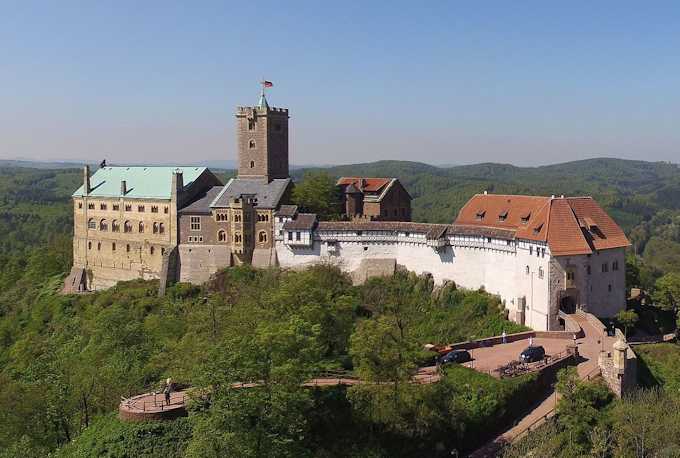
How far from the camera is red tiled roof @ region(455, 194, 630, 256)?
51.1 meters

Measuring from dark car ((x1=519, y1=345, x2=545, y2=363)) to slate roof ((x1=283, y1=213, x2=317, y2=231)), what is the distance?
88.6 ft

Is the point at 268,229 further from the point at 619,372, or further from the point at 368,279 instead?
the point at 619,372

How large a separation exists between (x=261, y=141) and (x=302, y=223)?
41.5 feet

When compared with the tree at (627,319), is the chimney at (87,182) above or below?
above

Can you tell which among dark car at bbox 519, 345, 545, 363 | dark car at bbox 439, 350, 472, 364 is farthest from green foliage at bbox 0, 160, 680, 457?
dark car at bbox 519, 345, 545, 363

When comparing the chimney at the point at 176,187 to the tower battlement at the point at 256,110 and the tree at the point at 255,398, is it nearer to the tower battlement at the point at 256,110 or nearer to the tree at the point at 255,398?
the tower battlement at the point at 256,110

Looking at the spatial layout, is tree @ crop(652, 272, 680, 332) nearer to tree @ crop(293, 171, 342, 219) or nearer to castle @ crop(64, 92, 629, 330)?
castle @ crop(64, 92, 629, 330)

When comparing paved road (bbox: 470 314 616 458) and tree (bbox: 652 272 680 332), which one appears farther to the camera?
tree (bbox: 652 272 680 332)

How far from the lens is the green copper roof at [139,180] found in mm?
73125

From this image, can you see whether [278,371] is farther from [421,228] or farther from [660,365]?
[421,228]

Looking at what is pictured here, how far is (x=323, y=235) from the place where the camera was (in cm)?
6444

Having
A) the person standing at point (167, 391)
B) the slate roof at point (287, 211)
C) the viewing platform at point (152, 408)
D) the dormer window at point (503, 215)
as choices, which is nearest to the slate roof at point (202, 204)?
the slate roof at point (287, 211)

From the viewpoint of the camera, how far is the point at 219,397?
30.8 m

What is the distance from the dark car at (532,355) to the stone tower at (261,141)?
37.0m
